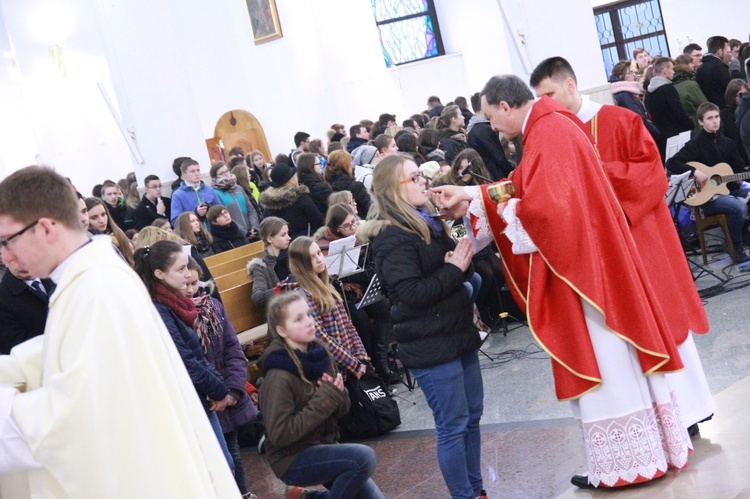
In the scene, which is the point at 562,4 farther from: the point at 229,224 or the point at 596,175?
the point at 596,175

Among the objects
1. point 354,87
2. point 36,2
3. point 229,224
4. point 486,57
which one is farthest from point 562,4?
point 36,2

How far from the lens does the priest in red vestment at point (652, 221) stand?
4691mm

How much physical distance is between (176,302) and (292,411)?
39.1 inches

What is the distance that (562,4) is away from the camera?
36.6 ft

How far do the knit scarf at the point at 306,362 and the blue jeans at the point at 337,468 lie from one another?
36 centimetres

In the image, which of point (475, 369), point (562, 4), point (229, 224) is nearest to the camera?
point (475, 369)

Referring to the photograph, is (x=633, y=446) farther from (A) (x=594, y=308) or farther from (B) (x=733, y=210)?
(B) (x=733, y=210)

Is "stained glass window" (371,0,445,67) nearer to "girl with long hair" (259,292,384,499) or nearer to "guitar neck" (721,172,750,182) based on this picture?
"guitar neck" (721,172,750,182)

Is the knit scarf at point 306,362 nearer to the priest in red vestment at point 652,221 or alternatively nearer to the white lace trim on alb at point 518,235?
the white lace trim on alb at point 518,235

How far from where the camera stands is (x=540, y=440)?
18.2ft

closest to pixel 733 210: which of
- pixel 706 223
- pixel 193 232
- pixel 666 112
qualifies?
pixel 706 223

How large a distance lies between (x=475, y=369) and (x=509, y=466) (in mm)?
961

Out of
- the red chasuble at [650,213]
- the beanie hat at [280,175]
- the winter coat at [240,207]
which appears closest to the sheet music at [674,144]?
the beanie hat at [280,175]

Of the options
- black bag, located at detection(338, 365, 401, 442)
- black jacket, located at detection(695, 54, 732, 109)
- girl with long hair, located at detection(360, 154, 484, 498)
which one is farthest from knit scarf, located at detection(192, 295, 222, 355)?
black jacket, located at detection(695, 54, 732, 109)
